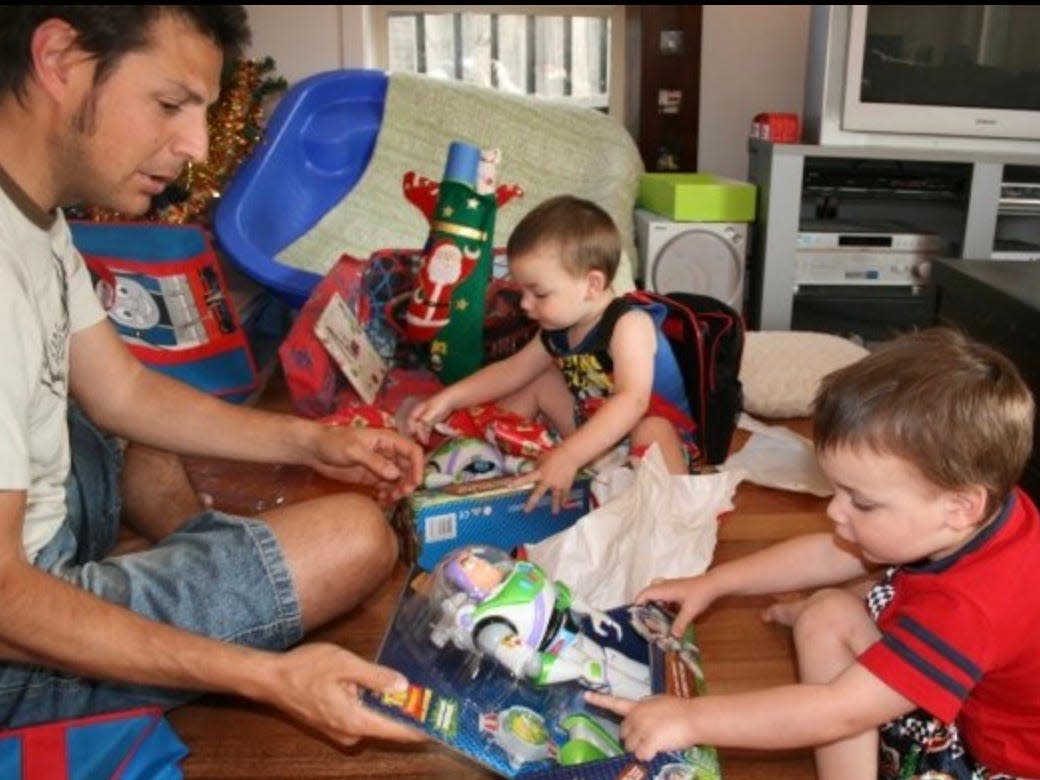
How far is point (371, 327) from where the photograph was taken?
6.30 feet

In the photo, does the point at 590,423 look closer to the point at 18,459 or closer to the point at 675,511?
the point at 675,511

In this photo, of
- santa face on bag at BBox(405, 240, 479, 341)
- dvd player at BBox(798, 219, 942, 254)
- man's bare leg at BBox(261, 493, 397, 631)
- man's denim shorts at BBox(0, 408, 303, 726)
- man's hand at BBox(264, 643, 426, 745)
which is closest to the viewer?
man's hand at BBox(264, 643, 426, 745)

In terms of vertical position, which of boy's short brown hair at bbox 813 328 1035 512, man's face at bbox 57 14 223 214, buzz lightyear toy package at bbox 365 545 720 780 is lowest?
buzz lightyear toy package at bbox 365 545 720 780

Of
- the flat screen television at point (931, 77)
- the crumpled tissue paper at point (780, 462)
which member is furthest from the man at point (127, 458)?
the flat screen television at point (931, 77)

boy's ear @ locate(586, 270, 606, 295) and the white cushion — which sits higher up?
boy's ear @ locate(586, 270, 606, 295)

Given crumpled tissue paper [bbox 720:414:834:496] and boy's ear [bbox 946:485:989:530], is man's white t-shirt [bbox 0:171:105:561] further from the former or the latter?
crumpled tissue paper [bbox 720:414:834:496]

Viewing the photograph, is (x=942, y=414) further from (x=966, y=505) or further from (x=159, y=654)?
(x=159, y=654)

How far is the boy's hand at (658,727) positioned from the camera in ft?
2.49

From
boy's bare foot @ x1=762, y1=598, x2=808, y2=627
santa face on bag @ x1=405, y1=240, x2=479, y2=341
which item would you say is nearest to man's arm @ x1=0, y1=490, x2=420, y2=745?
boy's bare foot @ x1=762, y1=598, x2=808, y2=627

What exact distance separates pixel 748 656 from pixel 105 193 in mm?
893

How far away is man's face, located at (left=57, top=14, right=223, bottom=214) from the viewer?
80 centimetres

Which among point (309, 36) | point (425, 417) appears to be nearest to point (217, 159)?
point (309, 36)

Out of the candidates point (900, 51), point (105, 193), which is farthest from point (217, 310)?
point (900, 51)

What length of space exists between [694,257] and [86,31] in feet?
6.14
